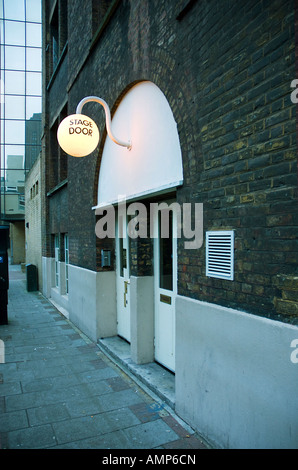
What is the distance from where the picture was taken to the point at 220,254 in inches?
117

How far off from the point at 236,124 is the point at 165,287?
2.58 metres

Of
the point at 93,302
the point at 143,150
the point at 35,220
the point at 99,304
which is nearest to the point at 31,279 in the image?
the point at 35,220

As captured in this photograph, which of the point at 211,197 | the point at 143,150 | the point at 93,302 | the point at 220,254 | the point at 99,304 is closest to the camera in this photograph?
the point at 220,254

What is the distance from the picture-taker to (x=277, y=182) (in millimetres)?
2393

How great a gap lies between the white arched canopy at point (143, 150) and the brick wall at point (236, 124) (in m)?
0.28

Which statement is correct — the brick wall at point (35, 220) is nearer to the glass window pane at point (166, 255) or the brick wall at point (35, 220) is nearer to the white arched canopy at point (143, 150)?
the white arched canopy at point (143, 150)

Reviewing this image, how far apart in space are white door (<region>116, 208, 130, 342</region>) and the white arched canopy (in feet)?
1.85

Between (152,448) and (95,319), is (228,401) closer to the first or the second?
(152,448)

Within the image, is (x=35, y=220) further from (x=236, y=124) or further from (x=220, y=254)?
(x=236, y=124)

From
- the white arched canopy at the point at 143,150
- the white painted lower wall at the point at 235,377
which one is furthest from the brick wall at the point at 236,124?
the white arched canopy at the point at 143,150

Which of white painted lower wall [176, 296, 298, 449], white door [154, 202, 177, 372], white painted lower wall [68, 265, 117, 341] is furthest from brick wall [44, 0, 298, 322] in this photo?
white painted lower wall [68, 265, 117, 341]

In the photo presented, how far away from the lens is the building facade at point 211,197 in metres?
2.37

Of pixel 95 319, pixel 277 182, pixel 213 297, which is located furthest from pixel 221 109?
pixel 95 319
